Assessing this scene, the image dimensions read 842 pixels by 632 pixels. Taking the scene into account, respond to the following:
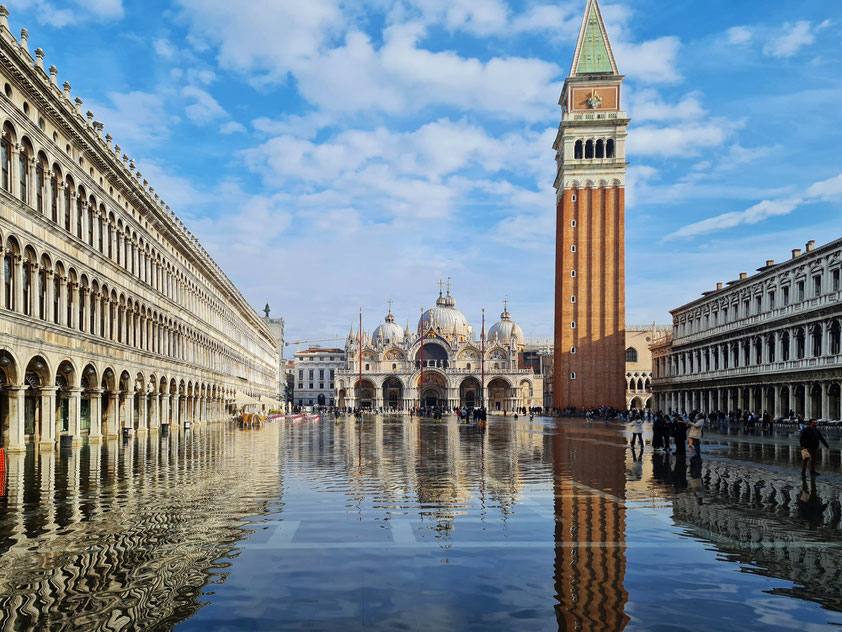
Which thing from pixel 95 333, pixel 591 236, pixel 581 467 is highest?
pixel 591 236

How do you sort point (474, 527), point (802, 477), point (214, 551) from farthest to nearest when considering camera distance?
point (802, 477)
point (474, 527)
point (214, 551)

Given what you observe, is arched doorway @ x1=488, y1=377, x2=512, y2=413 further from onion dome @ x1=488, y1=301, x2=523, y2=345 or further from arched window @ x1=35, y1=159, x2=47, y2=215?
arched window @ x1=35, y1=159, x2=47, y2=215

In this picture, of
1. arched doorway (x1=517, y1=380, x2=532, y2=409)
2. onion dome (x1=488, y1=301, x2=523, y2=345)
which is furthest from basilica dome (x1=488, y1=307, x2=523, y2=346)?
arched doorway (x1=517, y1=380, x2=532, y2=409)

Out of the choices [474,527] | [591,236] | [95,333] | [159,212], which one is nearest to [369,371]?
[591,236]

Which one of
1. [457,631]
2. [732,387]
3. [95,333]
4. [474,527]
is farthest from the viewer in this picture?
[732,387]

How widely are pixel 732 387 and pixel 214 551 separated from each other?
59.0 meters

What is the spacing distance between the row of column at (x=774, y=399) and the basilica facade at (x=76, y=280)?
128ft

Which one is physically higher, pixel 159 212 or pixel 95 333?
pixel 159 212

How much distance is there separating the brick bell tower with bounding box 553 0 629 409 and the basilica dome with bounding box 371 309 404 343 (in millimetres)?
65128

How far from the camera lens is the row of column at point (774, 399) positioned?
146ft

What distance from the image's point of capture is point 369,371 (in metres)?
124

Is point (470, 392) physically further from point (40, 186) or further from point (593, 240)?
point (40, 186)

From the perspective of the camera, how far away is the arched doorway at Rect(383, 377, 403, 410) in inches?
4894

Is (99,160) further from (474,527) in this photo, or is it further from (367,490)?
(474,527)
